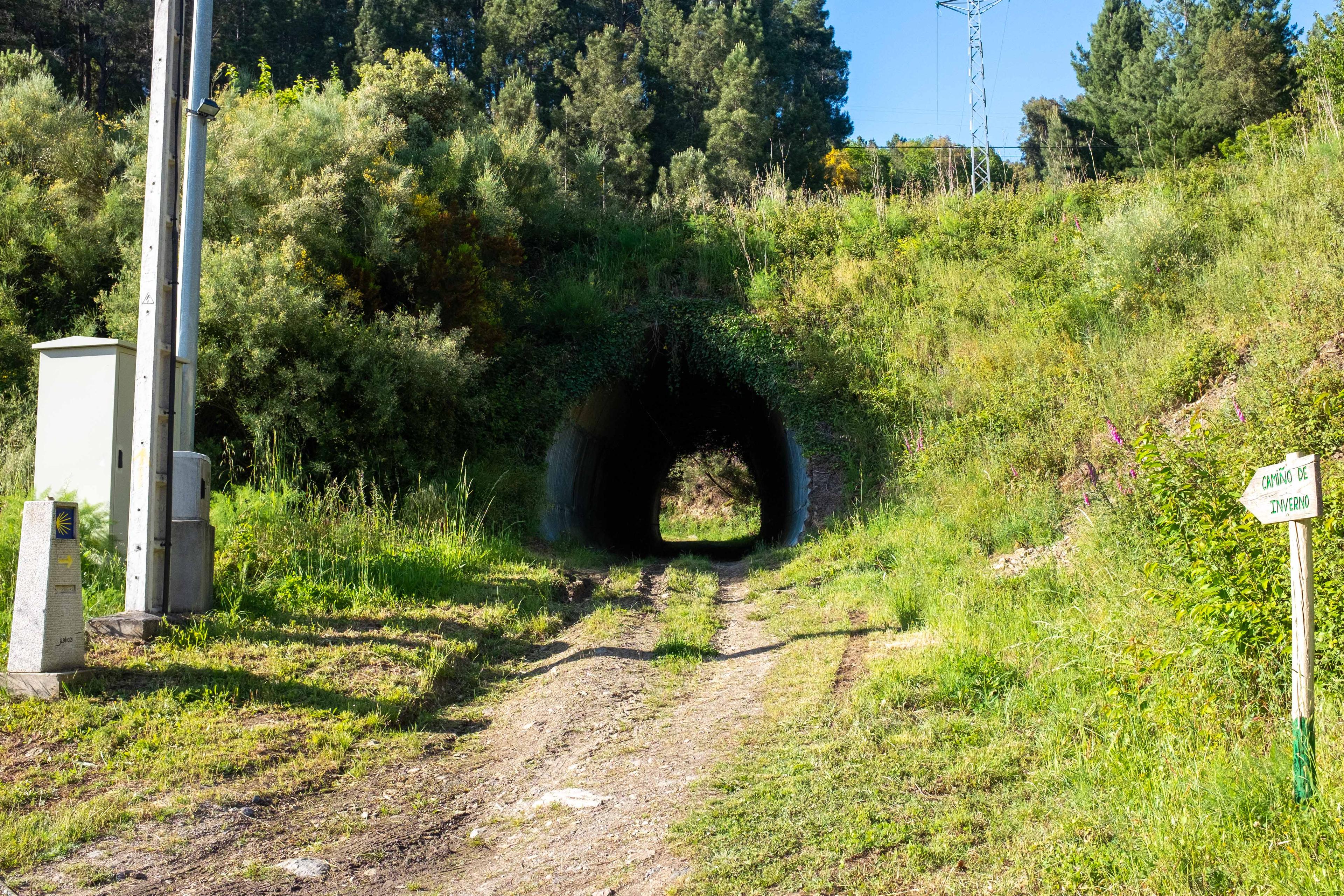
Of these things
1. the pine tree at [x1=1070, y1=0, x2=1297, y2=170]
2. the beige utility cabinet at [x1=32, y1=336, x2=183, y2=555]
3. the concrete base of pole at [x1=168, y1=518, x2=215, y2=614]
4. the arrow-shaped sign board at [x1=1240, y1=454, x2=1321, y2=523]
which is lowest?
the concrete base of pole at [x1=168, y1=518, x2=215, y2=614]

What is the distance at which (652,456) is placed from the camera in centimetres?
2369

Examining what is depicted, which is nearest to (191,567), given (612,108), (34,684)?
(34,684)

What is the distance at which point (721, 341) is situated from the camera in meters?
15.6

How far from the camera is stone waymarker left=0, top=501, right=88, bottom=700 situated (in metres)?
5.84

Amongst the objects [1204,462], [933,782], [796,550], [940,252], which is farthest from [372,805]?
[940,252]

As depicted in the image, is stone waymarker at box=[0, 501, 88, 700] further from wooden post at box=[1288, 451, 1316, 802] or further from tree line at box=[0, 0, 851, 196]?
tree line at box=[0, 0, 851, 196]

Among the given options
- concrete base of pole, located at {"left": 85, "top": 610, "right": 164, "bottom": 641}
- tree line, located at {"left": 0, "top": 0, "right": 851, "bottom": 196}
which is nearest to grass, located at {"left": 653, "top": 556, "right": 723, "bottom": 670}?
concrete base of pole, located at {"left": 85, "top": 610, "right": 164, "bottom": 641}

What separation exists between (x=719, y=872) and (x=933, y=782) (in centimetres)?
132

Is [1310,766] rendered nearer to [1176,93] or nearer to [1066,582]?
[1066,582]

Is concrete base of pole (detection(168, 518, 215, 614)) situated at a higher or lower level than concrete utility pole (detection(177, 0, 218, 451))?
lower

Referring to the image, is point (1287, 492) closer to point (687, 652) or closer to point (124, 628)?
point (687, 652)

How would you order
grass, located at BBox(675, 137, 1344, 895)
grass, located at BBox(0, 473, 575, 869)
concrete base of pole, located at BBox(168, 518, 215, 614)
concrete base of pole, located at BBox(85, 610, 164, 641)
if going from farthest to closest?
concrete base of pole, located at BBox(168, 518, 215, 614) < concrete base of pole, located at BBox(85, 610, 164, 641) < grass, located at BBox(0, 473, 575, 869) < grass, located at BBox(675, 137, 1344, 895)

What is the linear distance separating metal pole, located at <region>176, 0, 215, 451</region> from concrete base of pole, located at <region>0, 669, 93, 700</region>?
7.83ft

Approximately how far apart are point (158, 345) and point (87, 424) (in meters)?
1.64
